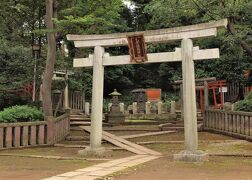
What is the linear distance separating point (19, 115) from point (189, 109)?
243 inches

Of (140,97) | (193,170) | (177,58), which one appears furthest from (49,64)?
(140,97)

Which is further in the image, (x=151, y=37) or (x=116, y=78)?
(x=116, y=78)

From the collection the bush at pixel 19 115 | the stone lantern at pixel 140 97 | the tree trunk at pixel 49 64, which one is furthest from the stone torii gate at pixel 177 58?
the stone lantern at pixel 140 97

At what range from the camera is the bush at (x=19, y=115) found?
1253 cm

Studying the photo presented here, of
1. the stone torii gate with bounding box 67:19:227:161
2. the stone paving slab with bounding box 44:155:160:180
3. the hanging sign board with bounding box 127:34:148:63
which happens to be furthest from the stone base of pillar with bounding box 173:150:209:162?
the hanging sign board with bounding box 127:34:148:63

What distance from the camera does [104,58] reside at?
11156 mm

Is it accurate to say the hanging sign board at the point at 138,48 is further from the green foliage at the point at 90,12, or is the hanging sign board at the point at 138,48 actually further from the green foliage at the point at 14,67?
the green foliage at the point at 14,67

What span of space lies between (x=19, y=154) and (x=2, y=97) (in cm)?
729

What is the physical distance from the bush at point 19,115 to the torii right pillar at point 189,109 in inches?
235

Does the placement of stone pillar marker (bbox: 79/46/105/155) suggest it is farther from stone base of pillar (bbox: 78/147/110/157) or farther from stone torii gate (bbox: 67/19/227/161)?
stone base of pillar (bbox: 78/147/110/157)

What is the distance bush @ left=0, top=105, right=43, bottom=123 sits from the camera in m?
12.5

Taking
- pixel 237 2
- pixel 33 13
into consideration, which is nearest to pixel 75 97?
pixel 33 13

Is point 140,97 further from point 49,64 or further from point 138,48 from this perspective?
point 138,48

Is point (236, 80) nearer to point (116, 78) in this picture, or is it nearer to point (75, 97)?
point (116, 78)
